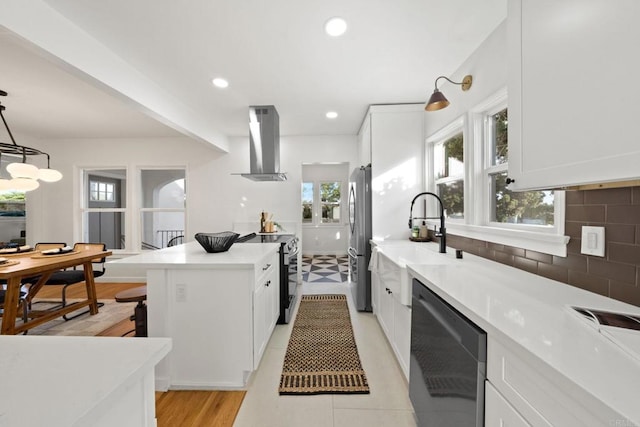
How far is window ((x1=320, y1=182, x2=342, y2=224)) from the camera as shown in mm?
7402

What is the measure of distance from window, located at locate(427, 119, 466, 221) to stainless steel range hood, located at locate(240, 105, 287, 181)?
186 cm

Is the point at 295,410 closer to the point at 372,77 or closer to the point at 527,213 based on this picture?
the point at 527,213

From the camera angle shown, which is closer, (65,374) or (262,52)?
(65,374)

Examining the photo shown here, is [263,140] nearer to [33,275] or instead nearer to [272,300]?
[272,300]

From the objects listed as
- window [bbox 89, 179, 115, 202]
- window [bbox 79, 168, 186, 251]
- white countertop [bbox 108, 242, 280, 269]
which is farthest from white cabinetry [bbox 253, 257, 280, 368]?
window [bbox 89, 179, 115, 202]

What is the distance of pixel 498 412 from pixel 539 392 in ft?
0.74

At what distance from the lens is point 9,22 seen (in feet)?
4.51

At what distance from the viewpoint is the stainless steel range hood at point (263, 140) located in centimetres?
335

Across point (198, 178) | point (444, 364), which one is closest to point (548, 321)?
point (444, 364)

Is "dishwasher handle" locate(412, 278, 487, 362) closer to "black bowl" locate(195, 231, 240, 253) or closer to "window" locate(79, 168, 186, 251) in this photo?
"black bowl" locate(195, 231, 240, 253)

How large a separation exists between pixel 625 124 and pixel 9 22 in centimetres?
260

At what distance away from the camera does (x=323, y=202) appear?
746 centimetres

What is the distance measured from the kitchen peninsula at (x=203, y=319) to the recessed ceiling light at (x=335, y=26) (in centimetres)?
168

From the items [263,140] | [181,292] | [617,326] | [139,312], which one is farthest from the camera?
[263,140]
